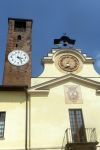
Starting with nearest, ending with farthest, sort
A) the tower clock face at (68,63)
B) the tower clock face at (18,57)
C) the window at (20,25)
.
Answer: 1. the tower clock face at (68,63)
2. the tower clock face at (18,57)
3. the window at (20,25)

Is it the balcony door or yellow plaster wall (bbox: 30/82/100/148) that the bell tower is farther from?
the balcony door

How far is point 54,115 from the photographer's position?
665 inches

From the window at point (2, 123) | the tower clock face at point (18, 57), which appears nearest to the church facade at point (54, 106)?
the window at point (2, 123)

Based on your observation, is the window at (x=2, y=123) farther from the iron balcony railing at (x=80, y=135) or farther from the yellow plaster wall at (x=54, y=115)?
the iron balcony railing at (x=80, y=135)

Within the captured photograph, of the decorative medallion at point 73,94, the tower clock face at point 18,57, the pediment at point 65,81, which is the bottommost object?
the decorative medallion at point 73,94

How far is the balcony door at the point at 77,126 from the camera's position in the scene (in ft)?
53.0

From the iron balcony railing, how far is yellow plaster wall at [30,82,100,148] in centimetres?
32

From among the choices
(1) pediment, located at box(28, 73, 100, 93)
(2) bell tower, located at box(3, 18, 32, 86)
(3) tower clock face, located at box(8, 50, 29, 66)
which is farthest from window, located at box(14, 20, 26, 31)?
(1) pediment, located at box(28, 73, 100, 93)

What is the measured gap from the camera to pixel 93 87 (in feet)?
60.7

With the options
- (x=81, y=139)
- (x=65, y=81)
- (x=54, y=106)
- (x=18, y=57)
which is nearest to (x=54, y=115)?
(x=54, y=106)

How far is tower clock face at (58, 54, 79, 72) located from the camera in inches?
777

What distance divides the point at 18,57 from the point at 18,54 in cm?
38

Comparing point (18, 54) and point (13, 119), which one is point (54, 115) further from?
point (18, 54)

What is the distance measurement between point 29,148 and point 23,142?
56cm
